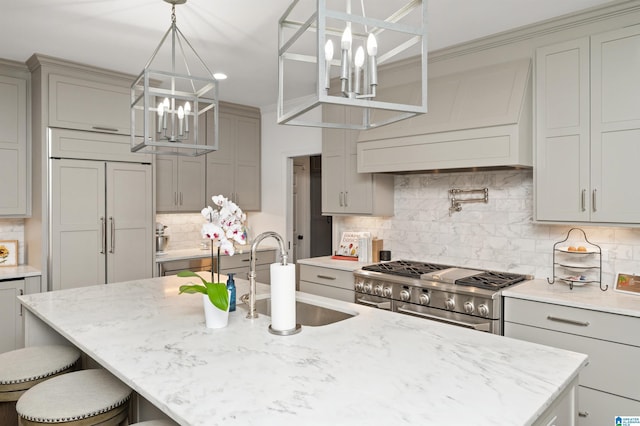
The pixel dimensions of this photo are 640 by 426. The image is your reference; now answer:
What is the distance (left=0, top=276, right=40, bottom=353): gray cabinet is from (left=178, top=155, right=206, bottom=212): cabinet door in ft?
5.77

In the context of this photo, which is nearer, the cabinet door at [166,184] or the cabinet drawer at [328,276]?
the cabinet drawer at [328,276]

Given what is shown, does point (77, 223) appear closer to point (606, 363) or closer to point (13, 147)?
point (13, 147)

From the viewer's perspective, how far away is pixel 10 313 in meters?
3.59

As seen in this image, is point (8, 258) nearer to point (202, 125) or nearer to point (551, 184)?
point (202, 125)

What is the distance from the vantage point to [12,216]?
3820mm

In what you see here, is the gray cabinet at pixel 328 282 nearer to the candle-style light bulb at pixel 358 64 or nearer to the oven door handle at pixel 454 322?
the oven door handle at pixel 454 322

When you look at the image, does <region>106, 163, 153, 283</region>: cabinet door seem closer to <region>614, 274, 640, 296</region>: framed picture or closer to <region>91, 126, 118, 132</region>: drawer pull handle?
<region>91, 126, 118, 132</region>: drawer pull handle

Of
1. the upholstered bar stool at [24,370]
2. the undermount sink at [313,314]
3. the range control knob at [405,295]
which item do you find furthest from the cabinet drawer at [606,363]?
the upholstered bar stool at [24,370]

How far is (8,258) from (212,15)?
3012 mm

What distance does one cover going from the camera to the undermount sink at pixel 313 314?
7.52ft

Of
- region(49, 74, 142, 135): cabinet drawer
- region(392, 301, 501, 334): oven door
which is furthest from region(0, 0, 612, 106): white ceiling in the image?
region(392, 301, 501, 334): oven door

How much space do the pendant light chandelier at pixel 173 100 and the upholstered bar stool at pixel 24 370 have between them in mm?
1162

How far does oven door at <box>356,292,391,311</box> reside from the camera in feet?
11.4

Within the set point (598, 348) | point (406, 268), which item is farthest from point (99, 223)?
point (598, 348)
